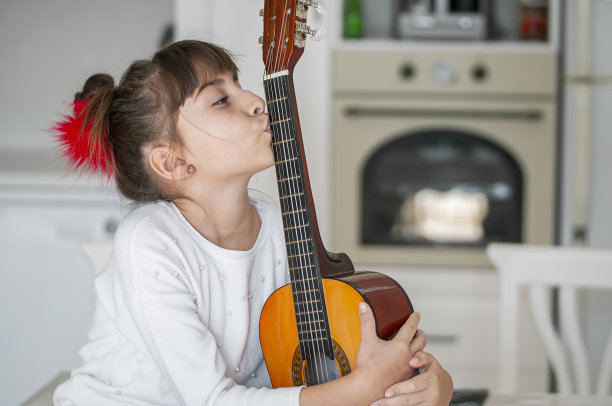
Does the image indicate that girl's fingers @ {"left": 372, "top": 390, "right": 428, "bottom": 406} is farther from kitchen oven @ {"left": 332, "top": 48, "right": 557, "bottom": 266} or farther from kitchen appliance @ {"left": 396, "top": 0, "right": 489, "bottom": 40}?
kitchen appliance @ {"left": 396, "top": 0, "right": 489, "bottom": 40}

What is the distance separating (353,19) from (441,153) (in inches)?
19.8

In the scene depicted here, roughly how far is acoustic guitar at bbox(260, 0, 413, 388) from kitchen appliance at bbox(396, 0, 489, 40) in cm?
135

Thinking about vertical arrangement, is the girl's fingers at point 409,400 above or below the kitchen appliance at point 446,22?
below

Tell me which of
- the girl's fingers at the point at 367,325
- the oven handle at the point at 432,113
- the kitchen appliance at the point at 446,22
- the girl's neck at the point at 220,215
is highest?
the kitchen appliance at the point at 446,22

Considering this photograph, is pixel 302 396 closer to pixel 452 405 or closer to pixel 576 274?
pixel 452 405

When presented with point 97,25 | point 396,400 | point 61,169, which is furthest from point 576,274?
point 97,25

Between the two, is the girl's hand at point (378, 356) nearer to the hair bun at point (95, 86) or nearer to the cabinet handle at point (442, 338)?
the hair bun at point (95, 86)

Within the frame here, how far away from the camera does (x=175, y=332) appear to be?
837mm

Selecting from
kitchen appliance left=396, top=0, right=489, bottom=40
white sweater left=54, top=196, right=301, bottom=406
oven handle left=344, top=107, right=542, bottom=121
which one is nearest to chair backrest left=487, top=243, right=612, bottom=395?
white sweater left=54, top=196, right=301, bottom=406

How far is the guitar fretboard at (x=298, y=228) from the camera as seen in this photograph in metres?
0.82

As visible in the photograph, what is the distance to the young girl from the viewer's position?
0.84 metres

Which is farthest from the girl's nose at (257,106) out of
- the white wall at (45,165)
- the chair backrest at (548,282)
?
the white wall at (45,165)

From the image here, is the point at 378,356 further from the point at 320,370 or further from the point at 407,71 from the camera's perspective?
the point at 407,71

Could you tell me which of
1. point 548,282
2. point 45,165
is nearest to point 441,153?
point 548,282
